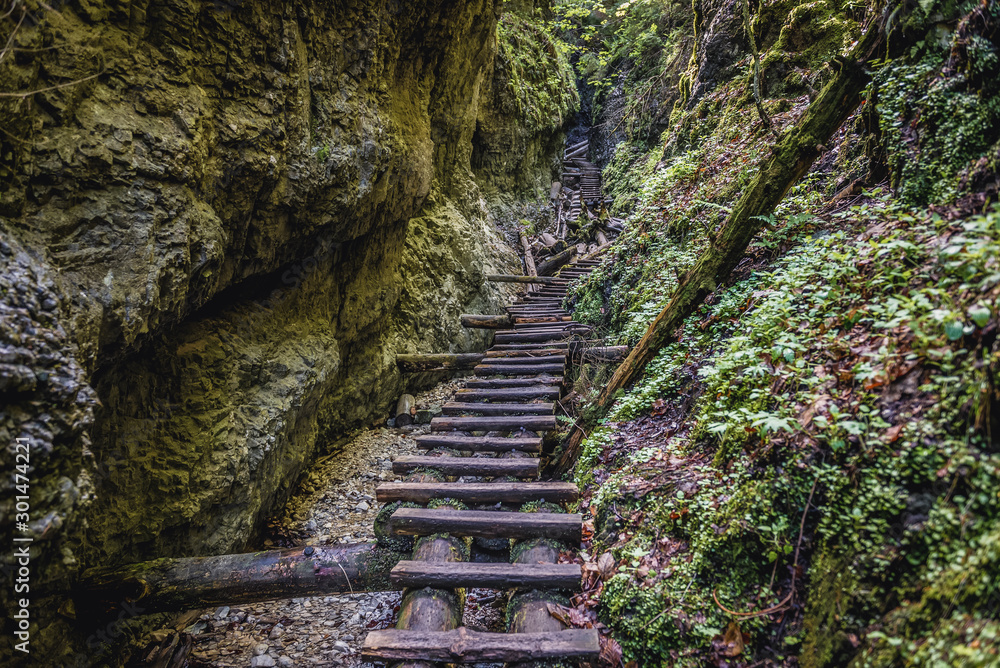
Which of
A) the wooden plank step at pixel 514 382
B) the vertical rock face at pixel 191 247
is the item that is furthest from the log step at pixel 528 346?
the vertical rock face at pixel 191 247

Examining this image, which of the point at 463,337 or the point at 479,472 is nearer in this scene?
the point at 479,472

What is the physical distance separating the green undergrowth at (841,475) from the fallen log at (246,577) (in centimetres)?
188

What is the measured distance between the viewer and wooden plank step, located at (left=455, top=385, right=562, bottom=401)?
606 centimetres

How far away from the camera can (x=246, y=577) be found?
341 centimetres

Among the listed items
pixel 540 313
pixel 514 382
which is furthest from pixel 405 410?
pixel 540 313

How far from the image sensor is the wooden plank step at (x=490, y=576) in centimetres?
307

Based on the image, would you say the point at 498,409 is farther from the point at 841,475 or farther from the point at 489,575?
the point at 841,475

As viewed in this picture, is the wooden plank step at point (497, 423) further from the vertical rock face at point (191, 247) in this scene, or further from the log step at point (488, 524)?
the vertical rock face at point (191, 247)

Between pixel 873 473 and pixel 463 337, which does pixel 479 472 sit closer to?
pixel 873 473

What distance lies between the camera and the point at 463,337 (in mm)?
9523

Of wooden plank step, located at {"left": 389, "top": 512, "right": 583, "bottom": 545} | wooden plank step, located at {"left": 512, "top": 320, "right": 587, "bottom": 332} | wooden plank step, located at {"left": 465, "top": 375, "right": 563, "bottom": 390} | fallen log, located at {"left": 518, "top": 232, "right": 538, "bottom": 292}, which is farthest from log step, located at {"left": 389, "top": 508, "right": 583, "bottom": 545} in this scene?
fallen log, located at {"left": 518, "top": 232, "right": 538, "bottom": 292}

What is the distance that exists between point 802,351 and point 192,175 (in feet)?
14.5

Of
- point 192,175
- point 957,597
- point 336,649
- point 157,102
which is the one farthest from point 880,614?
point 157,102

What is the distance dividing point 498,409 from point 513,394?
0.49m
